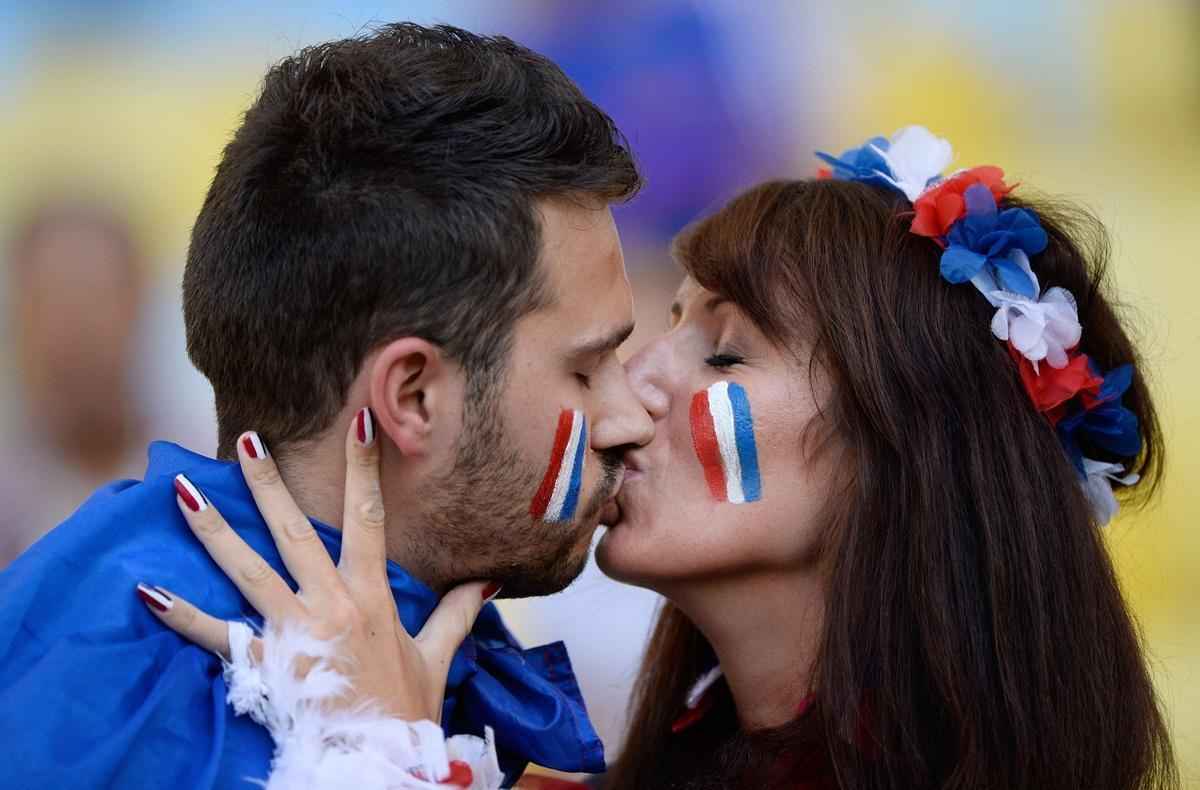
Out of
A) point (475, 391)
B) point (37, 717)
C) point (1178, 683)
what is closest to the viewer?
point (37, 717)

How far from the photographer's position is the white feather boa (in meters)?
1.58

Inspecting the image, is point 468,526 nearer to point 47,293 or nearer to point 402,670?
point 402,670

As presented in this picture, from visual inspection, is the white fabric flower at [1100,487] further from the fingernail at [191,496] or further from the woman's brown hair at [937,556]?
the fingernail at [191,496]

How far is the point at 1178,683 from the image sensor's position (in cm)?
413

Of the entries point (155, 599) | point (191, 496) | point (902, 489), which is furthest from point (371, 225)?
point (902, 489)

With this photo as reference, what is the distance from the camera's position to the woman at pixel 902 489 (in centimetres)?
213

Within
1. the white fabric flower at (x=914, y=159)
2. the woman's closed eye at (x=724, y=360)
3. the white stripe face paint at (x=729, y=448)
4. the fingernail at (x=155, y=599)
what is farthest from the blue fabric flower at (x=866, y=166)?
the fingernail at (x=155, y=599)

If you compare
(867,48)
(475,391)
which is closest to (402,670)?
(475,391)

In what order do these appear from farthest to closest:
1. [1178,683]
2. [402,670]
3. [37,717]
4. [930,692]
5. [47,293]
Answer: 1. [1178,683]
2. [47,293]
3. [930,692]
4. [402,670]
5. [37,717]

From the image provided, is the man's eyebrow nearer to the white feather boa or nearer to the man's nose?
the man's nose

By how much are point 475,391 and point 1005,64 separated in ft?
10.00

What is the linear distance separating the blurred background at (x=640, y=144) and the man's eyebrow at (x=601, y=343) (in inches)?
76.0

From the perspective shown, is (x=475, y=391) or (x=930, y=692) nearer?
(x=475, y=391)

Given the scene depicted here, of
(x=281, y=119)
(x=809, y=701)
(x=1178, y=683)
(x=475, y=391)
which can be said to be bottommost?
(x=1178, y=683)
